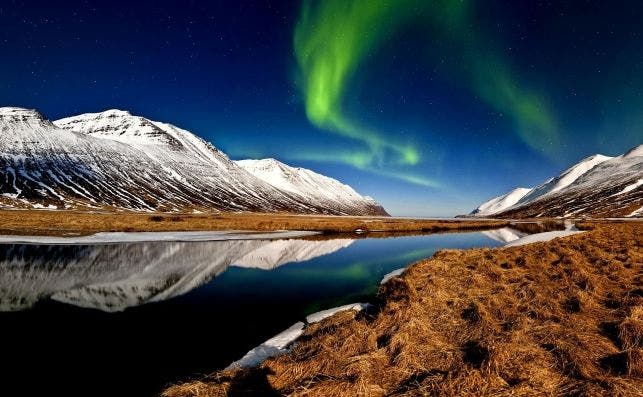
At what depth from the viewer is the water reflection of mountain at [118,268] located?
18.2 meters

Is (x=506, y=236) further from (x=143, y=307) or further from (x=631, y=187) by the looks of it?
(x=631, y=187)

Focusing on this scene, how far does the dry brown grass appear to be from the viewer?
666cm

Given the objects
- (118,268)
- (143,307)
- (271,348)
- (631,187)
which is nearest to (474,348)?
(271,348)

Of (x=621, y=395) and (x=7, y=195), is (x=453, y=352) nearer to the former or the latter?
(x=621, y=395)

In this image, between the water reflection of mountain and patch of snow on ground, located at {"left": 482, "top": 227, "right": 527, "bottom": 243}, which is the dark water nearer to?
the water reflection of mountain

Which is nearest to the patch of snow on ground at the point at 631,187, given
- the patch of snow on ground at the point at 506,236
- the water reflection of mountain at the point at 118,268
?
the patch of snow on ground at the point at 506,236

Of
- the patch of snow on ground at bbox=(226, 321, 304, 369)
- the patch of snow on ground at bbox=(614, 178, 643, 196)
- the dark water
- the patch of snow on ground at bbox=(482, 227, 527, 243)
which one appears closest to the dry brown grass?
the patch of snow on ground at bbox=(226, 321, 304, 369)

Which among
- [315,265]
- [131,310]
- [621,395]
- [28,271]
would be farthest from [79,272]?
[621,395]

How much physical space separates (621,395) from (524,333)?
3.17 meters

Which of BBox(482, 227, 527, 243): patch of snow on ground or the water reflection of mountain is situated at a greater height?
BBox(482, 227, 527, 243): patch of snow on ground

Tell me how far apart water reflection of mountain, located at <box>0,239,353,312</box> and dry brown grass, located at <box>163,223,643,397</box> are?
12114mm

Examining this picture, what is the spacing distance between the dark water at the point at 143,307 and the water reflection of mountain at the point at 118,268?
78mm

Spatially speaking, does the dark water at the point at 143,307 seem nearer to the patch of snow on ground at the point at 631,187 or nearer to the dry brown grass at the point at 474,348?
the dry brown grass at the point at 474,348

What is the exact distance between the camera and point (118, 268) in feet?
84.9
